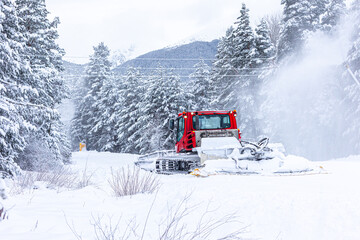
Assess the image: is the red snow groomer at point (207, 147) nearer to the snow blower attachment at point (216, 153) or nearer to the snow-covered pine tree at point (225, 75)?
the snow blower attachment at point (216, 153)

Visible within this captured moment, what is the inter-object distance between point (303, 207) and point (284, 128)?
75.2 feet

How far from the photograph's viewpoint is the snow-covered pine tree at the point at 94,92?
42.5m

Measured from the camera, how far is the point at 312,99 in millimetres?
23203

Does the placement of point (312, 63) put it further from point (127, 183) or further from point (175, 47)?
point (175, 47)

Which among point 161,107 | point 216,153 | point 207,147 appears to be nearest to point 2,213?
point 216,153

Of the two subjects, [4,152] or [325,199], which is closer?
[325,199]

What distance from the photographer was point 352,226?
3.11 meters

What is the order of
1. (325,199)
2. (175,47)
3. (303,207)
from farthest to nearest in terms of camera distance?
1. (175,47)
2. (325,199)
3. (303,207)

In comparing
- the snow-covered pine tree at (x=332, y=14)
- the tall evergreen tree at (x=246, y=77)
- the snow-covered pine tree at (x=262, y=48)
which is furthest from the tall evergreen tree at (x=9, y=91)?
the snow-covered pine tree at (x=332, y=14)

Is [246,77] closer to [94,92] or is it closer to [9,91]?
[9,91]

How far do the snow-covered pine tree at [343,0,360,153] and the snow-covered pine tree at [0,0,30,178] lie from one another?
1861 centimetres

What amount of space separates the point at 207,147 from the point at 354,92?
14214 millimetres

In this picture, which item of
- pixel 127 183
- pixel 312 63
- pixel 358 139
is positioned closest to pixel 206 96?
→ pixel 312 63

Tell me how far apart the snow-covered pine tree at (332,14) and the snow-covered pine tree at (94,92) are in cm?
2807
